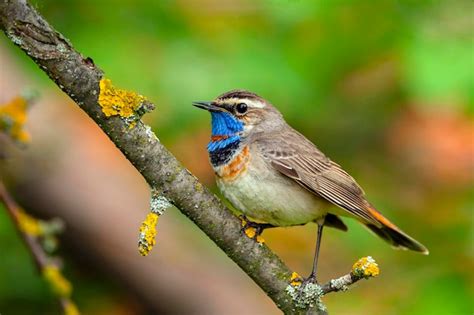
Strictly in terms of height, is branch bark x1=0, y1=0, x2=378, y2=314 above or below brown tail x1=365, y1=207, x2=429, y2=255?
below

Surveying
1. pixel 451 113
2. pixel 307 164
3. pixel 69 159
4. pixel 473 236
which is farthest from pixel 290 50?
pixel 451 113

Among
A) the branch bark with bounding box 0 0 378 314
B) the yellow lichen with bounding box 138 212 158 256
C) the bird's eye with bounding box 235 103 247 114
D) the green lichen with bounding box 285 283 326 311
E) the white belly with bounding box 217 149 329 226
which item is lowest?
the yellow lichen with bounding box 138 212 158 256

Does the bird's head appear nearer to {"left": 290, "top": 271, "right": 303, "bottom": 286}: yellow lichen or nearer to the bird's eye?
the bird's eye

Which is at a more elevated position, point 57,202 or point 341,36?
point 341,36

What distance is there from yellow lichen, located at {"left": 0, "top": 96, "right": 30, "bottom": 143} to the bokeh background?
4.60 ft

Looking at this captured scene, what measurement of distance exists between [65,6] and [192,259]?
2.66 meters

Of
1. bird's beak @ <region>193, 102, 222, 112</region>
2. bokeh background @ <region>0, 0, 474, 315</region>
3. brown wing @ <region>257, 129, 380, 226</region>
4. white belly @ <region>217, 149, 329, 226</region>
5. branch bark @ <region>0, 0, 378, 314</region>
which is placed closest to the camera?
branch bark @ <region>0, 0, 378, 314</region>

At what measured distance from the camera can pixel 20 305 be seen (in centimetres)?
673

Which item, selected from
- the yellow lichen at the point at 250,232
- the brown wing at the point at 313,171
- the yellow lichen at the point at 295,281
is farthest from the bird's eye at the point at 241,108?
the yellow lichen at the point at 295,281

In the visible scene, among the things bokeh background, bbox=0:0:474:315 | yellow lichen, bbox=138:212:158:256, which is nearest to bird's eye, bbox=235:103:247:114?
bokeh background, bbox=0:0:474:315

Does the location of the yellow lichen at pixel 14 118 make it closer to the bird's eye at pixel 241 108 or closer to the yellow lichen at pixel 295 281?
the yellow lichen at pixel 295 281

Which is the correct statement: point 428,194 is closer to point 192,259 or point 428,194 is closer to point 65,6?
point 192,259

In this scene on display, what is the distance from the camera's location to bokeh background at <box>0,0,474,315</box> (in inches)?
228

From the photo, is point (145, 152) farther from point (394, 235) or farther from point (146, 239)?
point (394, 235)
